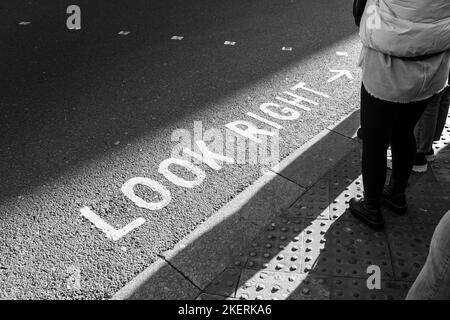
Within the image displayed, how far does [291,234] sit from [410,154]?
981 mm

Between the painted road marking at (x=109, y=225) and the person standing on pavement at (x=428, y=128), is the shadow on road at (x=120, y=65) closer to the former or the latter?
the painted road marking at (x=109, y=225)

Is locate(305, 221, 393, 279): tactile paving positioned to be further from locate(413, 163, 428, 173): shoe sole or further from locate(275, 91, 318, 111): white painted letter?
locate(275, 91, 318, 111): white painted letter

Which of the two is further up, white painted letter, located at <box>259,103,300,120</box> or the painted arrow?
the painted arrow

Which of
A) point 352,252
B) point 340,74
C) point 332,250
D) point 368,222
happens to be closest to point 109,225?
point 332,250

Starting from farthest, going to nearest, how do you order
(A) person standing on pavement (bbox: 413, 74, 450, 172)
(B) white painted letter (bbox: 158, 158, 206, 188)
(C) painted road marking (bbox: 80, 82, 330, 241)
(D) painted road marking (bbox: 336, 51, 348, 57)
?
(D) painted road marking (bbox: 336, 51, 348, 57) → (B) white painted letter (bbox: 158, 158, 206, 188) → (A) person standing on pavement (bbox: 413, 74, 450, 172) → (C) painted road marking (bbox: 80, 82, 330, 241)

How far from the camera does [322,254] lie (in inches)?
116

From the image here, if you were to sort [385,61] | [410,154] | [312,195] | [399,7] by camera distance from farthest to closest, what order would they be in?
1. [312,195]
2. [410,154]
3. [385,61]
4. [399,7]

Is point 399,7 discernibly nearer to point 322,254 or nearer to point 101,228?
point 322,254

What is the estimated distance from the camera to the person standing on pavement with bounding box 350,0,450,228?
2391 millimetres

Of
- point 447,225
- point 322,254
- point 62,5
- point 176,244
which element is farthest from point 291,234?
point 62,5

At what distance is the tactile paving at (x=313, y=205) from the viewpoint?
3.30 m

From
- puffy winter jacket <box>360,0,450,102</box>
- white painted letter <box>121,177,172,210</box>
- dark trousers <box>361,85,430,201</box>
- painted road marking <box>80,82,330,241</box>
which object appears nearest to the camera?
puffy winter jacket <box>360,0,450,102</box>

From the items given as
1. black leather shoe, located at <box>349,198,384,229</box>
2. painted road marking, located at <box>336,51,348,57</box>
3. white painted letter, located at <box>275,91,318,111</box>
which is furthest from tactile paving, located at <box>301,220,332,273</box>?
painted road marking, located at <box>336,51,348,57</box>

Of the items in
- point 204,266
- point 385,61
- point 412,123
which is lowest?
point 204,266
